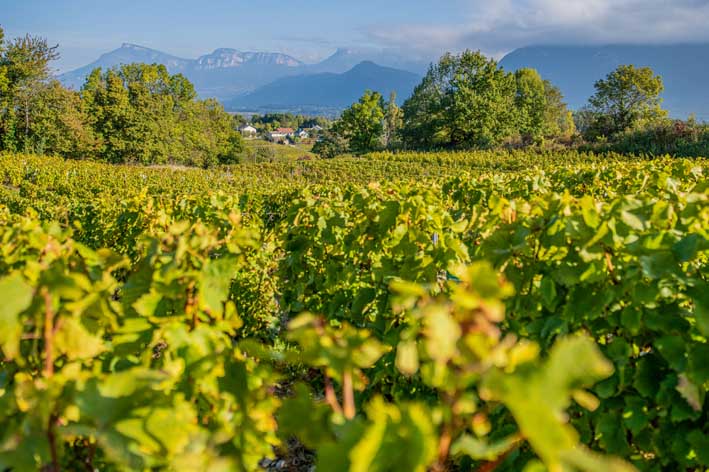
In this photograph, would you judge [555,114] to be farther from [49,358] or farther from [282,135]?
[282,135]

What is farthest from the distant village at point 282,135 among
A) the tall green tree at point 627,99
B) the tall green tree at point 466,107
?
the tall green tree at point 627,99

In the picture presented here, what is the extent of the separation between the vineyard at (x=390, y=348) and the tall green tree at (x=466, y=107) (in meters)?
41.4

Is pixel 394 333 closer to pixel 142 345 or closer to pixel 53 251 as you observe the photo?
Result: pixel 142 345

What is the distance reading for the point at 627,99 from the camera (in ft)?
125

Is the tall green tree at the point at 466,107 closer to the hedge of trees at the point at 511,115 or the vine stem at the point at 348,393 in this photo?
the hedge of trees at the point at 511,115

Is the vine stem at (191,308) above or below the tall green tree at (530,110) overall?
below

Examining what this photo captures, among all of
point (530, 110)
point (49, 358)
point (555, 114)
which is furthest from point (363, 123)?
point (49, 358)

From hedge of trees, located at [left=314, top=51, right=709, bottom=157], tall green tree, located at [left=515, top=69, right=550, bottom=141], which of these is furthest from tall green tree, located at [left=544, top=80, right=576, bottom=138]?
tall green tree, located at [left=515, top=69, right=550, bottom=141]

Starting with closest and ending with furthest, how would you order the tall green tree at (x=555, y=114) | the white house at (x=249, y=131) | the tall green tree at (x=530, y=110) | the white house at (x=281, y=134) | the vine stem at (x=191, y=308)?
the vine stem at (x=191, y=308)
the tall green tree at (x=530, y=110)
the tall green tree at (x=555, y=114)
the white house at (x=281, y=134)
the white house at (x=249, y=131)

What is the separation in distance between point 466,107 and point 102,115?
32911 mm

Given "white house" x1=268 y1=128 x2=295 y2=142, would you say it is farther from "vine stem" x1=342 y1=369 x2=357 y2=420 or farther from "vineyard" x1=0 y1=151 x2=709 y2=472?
"vine stem" x1=342 y1=369 x2=357 y2=420

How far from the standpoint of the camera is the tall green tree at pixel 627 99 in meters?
36.8

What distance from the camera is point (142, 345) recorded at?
135 cm

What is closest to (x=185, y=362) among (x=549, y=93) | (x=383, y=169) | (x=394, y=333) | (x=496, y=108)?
(x=394, y=333)
